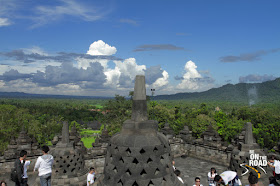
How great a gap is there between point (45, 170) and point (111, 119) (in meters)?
37.4

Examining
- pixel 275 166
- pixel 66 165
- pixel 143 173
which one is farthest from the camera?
pixel 66 165

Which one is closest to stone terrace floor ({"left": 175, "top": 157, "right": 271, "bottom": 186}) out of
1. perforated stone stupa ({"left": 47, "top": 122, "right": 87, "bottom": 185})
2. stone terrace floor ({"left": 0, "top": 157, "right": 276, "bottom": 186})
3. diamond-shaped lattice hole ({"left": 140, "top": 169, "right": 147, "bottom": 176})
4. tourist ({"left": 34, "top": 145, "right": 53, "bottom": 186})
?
stone terrace floor ({"left": 0, "top": 157, "right": 276, "bottom": 186})

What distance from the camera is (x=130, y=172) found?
4109 millimetres

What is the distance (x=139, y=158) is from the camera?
4.16m

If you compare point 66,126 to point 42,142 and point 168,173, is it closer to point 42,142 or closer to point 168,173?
point 168,173

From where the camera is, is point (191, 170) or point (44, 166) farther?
point (191, 170)

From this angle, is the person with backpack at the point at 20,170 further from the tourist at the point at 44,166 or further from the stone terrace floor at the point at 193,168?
the stone terrace floor at the point at 193,168

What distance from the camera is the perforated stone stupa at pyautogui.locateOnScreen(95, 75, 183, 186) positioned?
4113 millimetres

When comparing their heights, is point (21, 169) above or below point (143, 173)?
below

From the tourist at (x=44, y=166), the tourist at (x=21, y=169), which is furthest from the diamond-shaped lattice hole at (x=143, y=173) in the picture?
the tourist at (x=21, y=169)

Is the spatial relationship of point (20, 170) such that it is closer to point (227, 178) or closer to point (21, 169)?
point (21, 169)

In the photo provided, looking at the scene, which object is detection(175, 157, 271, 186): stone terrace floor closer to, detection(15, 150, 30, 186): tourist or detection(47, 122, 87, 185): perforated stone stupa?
detection(47, 122, 87, 185): perforated stone stupa
